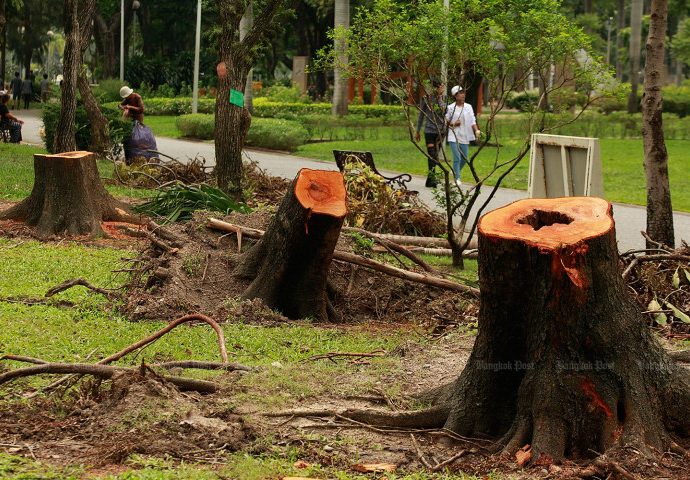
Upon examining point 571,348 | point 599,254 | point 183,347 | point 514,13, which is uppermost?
point 514,13

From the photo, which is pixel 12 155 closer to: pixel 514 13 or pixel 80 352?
pixel 514 13

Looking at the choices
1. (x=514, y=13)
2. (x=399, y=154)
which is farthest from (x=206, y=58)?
(x=514, y=13)

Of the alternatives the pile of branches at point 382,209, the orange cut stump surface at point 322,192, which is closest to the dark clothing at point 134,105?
the pile of branches at point 382,209

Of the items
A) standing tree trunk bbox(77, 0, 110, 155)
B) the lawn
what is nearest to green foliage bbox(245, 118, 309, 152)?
the lawn

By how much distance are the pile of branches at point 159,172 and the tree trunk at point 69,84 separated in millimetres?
927

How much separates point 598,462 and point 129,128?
16.6m

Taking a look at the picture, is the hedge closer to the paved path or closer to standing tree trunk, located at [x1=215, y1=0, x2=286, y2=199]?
the paved path

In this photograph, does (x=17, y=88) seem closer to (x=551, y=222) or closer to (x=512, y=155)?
(x=512, y=155)

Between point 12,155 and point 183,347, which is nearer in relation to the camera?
point 183,347

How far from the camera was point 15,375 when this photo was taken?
5.98 m

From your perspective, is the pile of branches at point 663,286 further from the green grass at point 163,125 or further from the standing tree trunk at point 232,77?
the green grass at point 163,125

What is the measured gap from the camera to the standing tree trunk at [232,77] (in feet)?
48.3

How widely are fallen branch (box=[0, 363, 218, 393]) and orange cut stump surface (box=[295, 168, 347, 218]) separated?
2772 millimetres

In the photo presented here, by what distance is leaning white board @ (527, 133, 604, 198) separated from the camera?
10.1 meters
